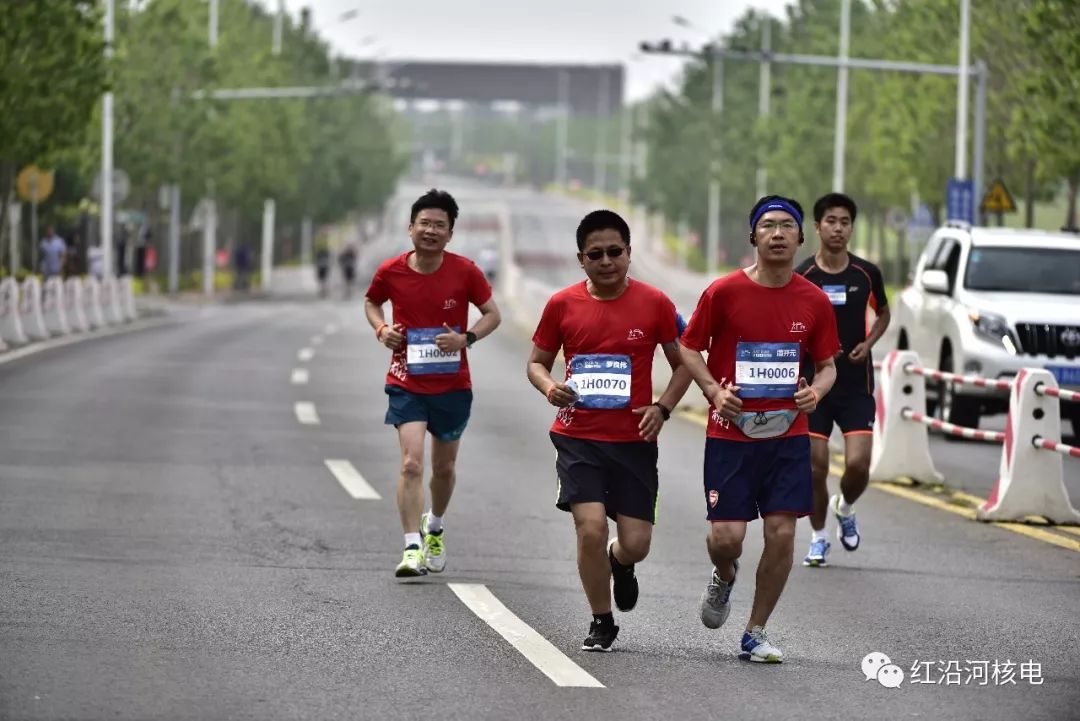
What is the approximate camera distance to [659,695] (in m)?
8.28

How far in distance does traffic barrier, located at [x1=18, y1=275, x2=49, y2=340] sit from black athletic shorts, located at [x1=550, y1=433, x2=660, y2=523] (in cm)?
2787

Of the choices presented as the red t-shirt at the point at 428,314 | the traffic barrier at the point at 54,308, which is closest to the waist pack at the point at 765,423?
the red t-shirt at the point at 428,314

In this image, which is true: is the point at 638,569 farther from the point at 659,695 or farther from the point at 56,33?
the point at 56,33

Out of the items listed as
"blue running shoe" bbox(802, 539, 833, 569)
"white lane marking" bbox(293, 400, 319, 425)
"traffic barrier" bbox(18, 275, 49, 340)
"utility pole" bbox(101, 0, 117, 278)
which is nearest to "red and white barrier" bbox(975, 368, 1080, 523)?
"blue running shoe" bbox(802, 539, 833, 569)

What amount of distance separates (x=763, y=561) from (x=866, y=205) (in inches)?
2712

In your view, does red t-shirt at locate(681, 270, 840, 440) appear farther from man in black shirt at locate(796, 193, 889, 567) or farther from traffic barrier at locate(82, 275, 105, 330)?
traffic barrier at locate(82, 275, 105, 330)

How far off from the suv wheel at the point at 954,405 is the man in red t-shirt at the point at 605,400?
1322 centimetres

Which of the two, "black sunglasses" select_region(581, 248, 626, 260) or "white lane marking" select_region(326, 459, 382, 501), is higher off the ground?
"black sunglasses" select_region(581, 248, 626, 260)

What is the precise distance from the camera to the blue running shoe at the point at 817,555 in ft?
41.1

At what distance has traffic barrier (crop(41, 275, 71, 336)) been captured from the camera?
3828 centimetres

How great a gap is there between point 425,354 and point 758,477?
2820 millimetres

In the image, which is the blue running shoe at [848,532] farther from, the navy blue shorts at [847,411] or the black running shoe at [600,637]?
the black running shoe at [600,637]

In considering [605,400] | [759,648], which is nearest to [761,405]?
[605,400]

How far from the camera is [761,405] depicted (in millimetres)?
9086
